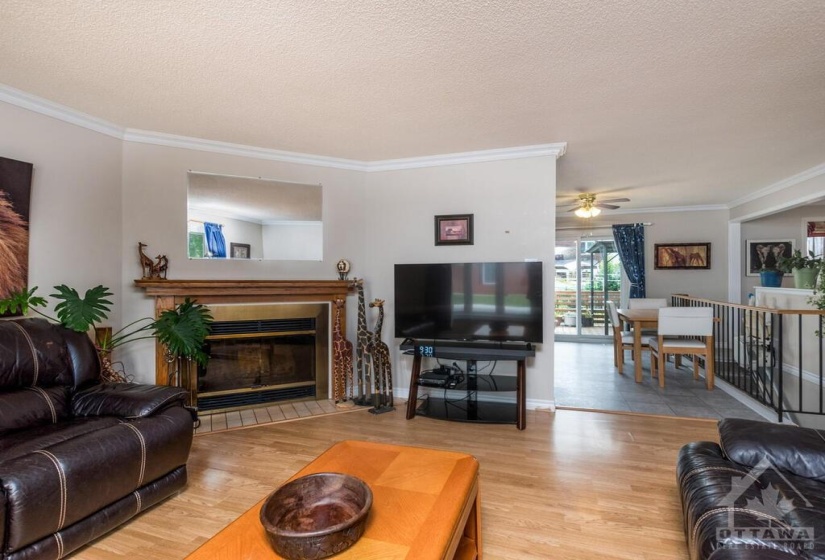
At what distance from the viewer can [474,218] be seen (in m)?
3.77

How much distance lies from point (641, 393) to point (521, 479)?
2461 mm

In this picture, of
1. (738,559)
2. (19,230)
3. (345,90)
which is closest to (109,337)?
(19,230)

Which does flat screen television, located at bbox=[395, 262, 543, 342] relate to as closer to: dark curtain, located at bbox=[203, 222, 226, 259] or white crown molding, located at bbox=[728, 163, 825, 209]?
dark curtain, located at bbox=[203, 222, 226, 259]

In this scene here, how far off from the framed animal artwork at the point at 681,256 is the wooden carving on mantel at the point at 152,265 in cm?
704

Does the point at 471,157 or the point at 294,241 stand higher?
the point at 471,157

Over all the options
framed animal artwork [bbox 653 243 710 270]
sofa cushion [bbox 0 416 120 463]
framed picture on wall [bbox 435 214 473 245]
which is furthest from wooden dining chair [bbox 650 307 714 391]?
sofa cushion [bbox 0 416 120 463]

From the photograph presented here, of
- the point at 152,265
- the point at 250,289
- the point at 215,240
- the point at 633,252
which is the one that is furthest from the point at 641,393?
the point at 152,265

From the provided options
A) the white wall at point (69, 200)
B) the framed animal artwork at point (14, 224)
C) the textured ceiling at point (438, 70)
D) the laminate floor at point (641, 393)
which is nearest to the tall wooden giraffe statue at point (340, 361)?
the textured ceiling at point (438, 70)

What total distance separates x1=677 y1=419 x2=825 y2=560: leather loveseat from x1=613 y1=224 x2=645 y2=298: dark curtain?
529 cm

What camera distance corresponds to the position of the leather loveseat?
3.95ft

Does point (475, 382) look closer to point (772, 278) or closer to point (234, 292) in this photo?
point (234, 292)

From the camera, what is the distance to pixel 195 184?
11.3 ft

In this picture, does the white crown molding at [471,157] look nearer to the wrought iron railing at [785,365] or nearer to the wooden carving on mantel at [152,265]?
the wooden carving on mantel at [152,265]

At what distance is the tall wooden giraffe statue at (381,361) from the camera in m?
3.69
